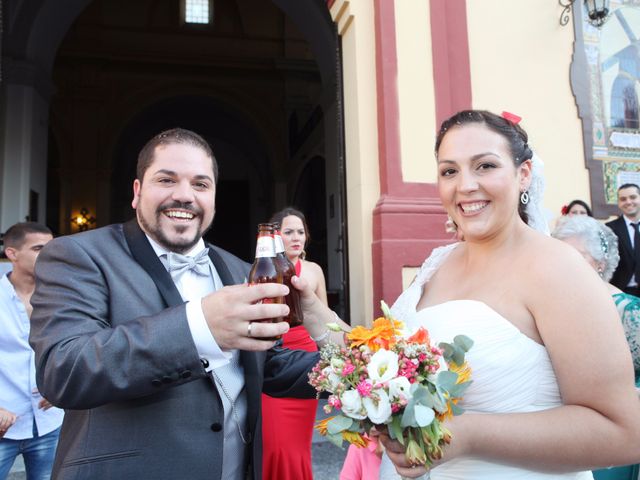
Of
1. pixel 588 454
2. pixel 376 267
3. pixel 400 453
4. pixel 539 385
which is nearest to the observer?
pixel 400 453

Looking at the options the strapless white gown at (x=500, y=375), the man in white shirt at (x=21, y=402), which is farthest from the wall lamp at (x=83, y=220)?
the strapless white gown at (x=500, y=375)

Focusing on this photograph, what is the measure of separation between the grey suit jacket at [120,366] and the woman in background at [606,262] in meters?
1.97

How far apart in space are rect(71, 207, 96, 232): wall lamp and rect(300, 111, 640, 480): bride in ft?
47.2

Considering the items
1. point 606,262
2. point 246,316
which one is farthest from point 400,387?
point 606,262

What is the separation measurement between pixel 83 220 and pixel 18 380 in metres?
12.7

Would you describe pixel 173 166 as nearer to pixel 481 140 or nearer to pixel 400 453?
pixel 481 140

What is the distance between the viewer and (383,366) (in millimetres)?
1305

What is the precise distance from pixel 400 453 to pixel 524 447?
0.40 meters

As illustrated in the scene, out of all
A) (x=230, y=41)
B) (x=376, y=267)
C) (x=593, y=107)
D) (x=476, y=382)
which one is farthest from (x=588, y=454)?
(x=230, y=41)

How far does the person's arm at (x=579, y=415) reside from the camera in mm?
1455

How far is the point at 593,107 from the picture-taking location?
6133mm

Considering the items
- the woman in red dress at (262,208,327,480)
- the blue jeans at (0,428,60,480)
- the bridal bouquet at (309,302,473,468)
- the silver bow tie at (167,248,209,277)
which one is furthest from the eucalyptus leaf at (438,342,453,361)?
the blue jeans at (0,428,60,480)

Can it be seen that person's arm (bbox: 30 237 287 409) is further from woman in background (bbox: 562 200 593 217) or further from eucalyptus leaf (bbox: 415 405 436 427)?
woman in background (bbox: 562 200 593 217)

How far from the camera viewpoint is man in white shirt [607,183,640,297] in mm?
5598
